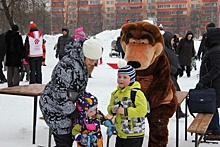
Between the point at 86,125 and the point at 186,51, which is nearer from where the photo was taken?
the point at 86,125

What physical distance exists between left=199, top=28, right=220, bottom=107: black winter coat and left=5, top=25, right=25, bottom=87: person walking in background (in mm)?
5663

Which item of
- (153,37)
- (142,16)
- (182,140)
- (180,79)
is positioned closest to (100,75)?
(180,79)

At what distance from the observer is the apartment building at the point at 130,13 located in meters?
68.5

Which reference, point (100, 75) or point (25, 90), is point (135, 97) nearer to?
point (25, 90)

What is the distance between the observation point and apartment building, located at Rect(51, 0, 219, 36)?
6850cm

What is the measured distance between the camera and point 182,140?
6.09 metres

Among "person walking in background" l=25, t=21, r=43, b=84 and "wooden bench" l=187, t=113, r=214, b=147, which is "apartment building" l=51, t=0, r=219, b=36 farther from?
"wooden bench" l=187, t=113, r=214, b=147

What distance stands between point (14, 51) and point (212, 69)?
6109mm

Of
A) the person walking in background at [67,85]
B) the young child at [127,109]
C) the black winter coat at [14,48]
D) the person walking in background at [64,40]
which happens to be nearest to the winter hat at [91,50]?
the person walking in background at [67,85]

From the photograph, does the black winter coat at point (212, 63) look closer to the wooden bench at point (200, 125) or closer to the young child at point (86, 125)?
the wooden bench at point (200, 125)

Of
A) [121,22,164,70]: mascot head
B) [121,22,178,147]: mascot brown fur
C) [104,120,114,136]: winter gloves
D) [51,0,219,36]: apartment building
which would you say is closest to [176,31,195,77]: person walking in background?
[121,22,178,147]: mascot brown fur

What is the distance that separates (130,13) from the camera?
83562 millimetres

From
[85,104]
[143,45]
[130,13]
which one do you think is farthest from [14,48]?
[130,13]

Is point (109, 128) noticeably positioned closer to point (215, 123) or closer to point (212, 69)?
point (212, 69)
